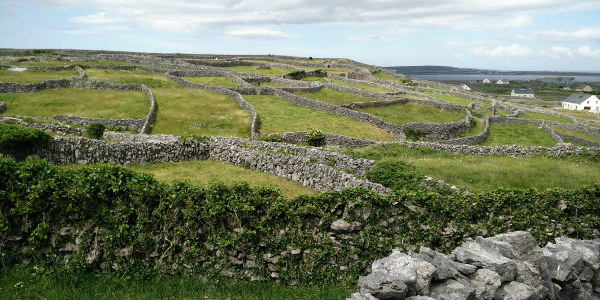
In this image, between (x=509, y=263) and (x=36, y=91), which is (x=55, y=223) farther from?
(x=36, y=91)

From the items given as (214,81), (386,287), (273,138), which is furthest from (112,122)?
(386,287)

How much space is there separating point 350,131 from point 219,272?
30.8 meters

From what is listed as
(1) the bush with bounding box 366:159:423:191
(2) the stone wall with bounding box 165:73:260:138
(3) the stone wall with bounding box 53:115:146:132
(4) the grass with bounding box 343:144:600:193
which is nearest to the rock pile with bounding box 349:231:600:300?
(4) the grass with bounding box 343:144:600:193

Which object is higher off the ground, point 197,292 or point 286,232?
point 286,232

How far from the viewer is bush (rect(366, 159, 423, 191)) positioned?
57.6ft

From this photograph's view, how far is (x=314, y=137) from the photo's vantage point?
35.3 meters

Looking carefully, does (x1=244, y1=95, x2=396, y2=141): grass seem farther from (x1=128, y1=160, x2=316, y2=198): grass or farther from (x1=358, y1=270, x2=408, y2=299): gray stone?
(x1=358, y1=270, x2=408, y2=299): gray stone

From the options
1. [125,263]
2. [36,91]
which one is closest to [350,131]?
[125,263]

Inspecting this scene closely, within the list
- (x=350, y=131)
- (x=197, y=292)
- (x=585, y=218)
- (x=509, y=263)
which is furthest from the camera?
(x=350, y=131)

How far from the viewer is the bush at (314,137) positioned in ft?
116

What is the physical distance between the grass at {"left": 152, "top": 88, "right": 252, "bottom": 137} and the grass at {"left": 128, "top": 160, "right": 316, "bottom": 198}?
11678 millimetres

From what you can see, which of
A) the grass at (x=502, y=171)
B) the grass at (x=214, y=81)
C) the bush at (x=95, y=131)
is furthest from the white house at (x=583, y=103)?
the bush at (x=95, y=131)

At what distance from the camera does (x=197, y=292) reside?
9.57m

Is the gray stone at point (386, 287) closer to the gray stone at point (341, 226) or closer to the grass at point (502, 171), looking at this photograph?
the gray stone at point (341, 226)
